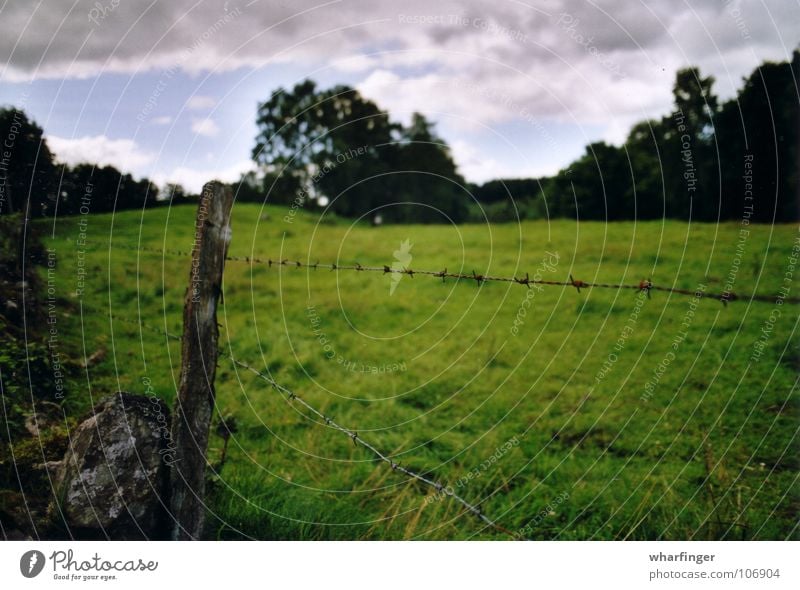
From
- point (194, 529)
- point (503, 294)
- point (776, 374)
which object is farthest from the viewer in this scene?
point (503, 294)

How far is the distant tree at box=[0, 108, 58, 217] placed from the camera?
12.5 feet

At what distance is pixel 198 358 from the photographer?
110 inches

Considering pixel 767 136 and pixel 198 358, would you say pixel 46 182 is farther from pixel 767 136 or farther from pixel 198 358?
pixel 767 136

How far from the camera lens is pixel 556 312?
6.64 meters

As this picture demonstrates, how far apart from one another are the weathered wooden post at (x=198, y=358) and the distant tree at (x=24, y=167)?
2160 mm

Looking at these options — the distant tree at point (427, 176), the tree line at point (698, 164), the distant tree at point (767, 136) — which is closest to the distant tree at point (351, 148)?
the distant tree at point (427, 176)

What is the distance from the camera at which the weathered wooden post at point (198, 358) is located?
9.07 feet

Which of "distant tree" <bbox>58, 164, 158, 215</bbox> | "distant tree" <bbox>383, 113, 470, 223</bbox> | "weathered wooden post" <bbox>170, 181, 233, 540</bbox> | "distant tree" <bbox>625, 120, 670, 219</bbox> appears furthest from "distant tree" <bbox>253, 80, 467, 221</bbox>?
"distant tree" <bbox>625, 120, 670, 219</bbox>

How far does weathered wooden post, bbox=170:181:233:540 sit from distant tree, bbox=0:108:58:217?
216 centimetres

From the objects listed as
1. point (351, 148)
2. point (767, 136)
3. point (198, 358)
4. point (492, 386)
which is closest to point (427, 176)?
point (351, 148)

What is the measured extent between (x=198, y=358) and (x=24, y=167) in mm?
2539

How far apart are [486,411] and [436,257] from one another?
3.94 metres
